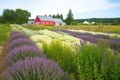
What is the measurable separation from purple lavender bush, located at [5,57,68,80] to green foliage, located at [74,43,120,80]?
468 mm

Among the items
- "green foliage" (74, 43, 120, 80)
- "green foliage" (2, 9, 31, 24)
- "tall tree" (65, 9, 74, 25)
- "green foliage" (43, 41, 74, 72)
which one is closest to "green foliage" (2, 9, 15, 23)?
"green foliage" (2, 9, 31, 24)

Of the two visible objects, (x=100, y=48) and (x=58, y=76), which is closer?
(x=58, y=76)

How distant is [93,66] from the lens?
5219 millimetres

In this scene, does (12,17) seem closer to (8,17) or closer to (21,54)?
(8,17)

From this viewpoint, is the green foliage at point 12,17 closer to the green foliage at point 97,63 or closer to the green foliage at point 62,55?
the green foliage at point 62,55

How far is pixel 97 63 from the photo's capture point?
207 inches

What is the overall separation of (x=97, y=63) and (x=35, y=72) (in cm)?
119

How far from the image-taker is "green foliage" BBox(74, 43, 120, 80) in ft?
15.7

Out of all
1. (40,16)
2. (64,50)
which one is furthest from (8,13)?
(64,50)

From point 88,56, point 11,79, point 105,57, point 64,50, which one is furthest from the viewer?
point 64,50

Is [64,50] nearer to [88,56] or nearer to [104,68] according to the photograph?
[88,56]

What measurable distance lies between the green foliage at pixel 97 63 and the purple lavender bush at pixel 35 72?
47 centimetres

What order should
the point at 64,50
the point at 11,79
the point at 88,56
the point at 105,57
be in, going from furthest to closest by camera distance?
1. the point at 64,50
2. the point at 88,56
3. the point at 105,57
4. the point at 11,79

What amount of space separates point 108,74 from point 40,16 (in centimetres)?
10203
